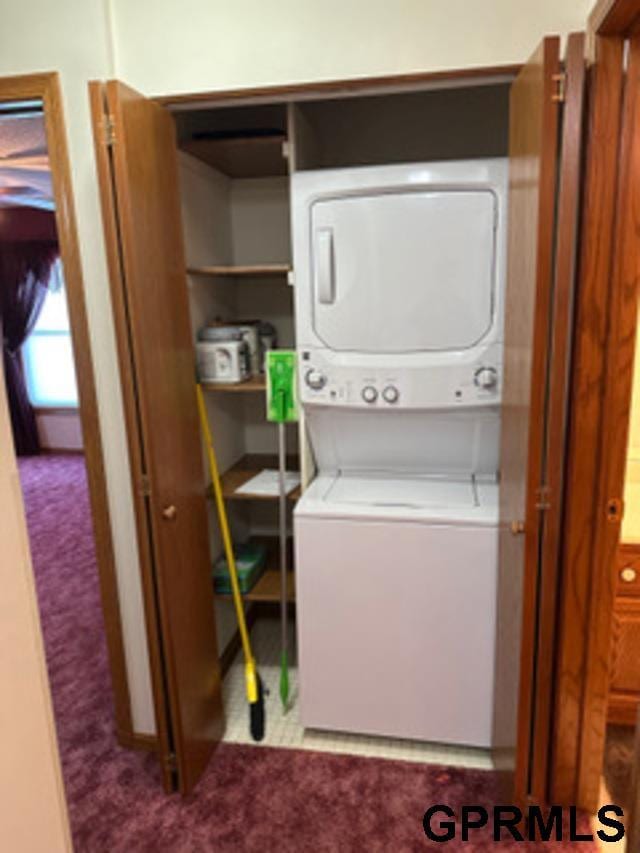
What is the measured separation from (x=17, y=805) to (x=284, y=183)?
7.29 feet

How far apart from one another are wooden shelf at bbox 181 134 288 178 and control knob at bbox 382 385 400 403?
2.88 feet

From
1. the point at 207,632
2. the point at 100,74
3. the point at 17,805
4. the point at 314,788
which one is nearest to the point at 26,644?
the point at 17,805

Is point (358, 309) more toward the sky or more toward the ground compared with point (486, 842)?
more toward the sky

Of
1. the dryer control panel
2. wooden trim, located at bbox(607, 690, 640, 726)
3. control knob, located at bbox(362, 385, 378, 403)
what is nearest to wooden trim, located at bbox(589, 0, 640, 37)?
the dryer control panel

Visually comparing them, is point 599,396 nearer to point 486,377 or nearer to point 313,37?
point 486,377

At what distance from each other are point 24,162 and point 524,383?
9.90 ft

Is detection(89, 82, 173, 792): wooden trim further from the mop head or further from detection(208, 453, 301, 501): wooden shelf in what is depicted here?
detection(208, 453, 301, 501): wooden shelf

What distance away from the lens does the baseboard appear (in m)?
Answer: 2.11

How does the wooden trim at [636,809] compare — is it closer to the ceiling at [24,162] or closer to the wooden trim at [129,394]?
the wooden trim at [129,394]

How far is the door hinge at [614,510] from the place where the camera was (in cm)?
152

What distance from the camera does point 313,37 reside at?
5.22 feet

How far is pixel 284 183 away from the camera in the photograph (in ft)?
8.02

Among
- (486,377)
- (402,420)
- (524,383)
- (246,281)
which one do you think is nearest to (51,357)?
(246,281)

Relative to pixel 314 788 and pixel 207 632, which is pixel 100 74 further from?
pixel 314 788
